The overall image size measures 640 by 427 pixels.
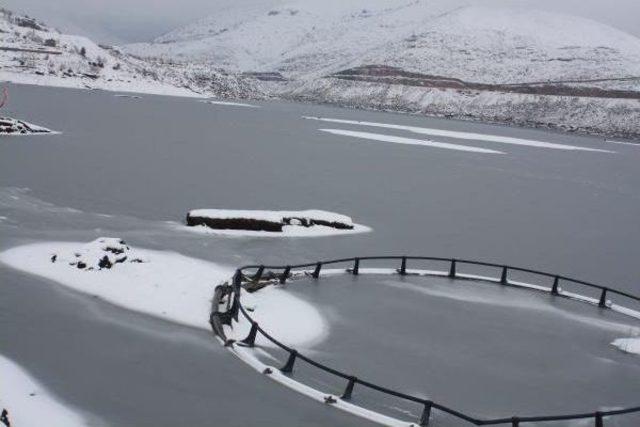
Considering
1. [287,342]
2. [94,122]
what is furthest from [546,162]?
[287,342]

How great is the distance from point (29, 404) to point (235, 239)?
1324cm

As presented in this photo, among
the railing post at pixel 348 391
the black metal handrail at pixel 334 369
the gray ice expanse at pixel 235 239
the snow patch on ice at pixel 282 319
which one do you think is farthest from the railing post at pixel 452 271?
the railing post at pixel 348 391

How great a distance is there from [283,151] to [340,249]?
37.4m

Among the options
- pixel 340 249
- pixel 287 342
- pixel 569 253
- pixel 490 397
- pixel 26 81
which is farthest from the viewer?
pixel 26 81

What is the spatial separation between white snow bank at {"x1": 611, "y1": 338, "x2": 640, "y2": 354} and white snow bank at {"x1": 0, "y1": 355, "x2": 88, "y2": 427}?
1135 centimetres

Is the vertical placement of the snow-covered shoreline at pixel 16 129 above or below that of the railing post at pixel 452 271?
below

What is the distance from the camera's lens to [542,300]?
1873cm

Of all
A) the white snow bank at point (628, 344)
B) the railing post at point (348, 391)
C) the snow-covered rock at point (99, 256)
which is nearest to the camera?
the railing post at point (348, 391)

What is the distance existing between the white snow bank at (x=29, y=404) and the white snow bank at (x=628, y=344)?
37.2 feet

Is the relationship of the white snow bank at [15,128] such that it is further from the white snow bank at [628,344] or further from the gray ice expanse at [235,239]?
the white snow bank at [628,344]

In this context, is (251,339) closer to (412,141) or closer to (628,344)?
(628,344)

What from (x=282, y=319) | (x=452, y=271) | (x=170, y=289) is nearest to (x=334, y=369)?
(x=282, y=319)

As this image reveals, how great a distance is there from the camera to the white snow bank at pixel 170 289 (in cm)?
1473

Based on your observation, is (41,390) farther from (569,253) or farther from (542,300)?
(569,253)
